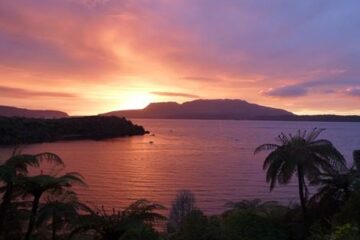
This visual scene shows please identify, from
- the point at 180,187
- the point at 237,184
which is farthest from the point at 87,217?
the point at 237,184

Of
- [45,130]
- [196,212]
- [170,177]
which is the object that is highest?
[45,130]

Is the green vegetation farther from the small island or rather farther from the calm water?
the small island

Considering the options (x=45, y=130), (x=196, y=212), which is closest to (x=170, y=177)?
(x=196, y=212)

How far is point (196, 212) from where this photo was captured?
23.6m

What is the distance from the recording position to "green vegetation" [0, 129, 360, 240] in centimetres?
1872

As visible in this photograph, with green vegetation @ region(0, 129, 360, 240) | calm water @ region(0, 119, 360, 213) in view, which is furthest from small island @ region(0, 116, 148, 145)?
green vegetation @ region(0, 129, 360, 240)

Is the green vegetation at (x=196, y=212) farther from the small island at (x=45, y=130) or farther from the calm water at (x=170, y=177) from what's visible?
the small island at (x=45, y=130)

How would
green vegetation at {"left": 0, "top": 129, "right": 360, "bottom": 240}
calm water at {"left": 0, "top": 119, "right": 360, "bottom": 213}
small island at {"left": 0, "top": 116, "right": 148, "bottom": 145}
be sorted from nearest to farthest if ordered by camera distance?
green vegetation at {"left": 0, "top": 129, "right": 360, "bottom": 240} → calm water at {"left": 0, "top": 119, "right": 360, "bottom": 213} → small island at {"left": 0, "top": 116, "right": 148, "bottom": 145}

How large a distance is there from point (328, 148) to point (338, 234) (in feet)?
54.5

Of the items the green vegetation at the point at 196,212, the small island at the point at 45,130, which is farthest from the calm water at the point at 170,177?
the small island at the point at 45,130

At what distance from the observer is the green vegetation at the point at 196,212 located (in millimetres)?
18719

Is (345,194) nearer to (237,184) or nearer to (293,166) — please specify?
(293,166)

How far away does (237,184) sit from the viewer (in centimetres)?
6819

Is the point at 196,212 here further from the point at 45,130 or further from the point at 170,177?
the point at 45,130
